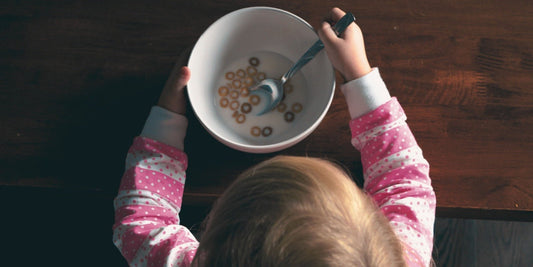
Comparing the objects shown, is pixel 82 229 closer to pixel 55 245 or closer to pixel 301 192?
pixel 55 245

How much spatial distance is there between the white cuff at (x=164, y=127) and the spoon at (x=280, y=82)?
13 cm

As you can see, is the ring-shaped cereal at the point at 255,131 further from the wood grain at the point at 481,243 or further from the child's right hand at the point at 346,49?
the wood grain at the point at 481,243

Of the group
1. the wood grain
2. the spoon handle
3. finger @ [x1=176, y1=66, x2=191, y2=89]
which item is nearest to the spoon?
the spoon handle

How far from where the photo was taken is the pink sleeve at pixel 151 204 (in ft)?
2.02

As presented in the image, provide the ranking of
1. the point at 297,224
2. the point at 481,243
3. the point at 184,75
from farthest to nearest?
the point at 481,243 < the point at 184,75 < the point at 297,224

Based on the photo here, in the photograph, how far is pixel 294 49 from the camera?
681 millimetres

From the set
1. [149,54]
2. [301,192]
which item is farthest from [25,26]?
[301,192]

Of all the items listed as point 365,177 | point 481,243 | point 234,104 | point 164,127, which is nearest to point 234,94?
point 234,104

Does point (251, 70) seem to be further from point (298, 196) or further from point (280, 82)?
point (298, 196)

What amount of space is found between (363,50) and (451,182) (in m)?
0.25

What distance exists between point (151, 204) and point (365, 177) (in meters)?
0.34

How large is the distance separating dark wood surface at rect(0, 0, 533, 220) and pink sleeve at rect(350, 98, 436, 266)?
4cm

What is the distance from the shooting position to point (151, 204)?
64cm

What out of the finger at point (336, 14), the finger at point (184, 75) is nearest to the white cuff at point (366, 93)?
the finger at point (336, 14)
